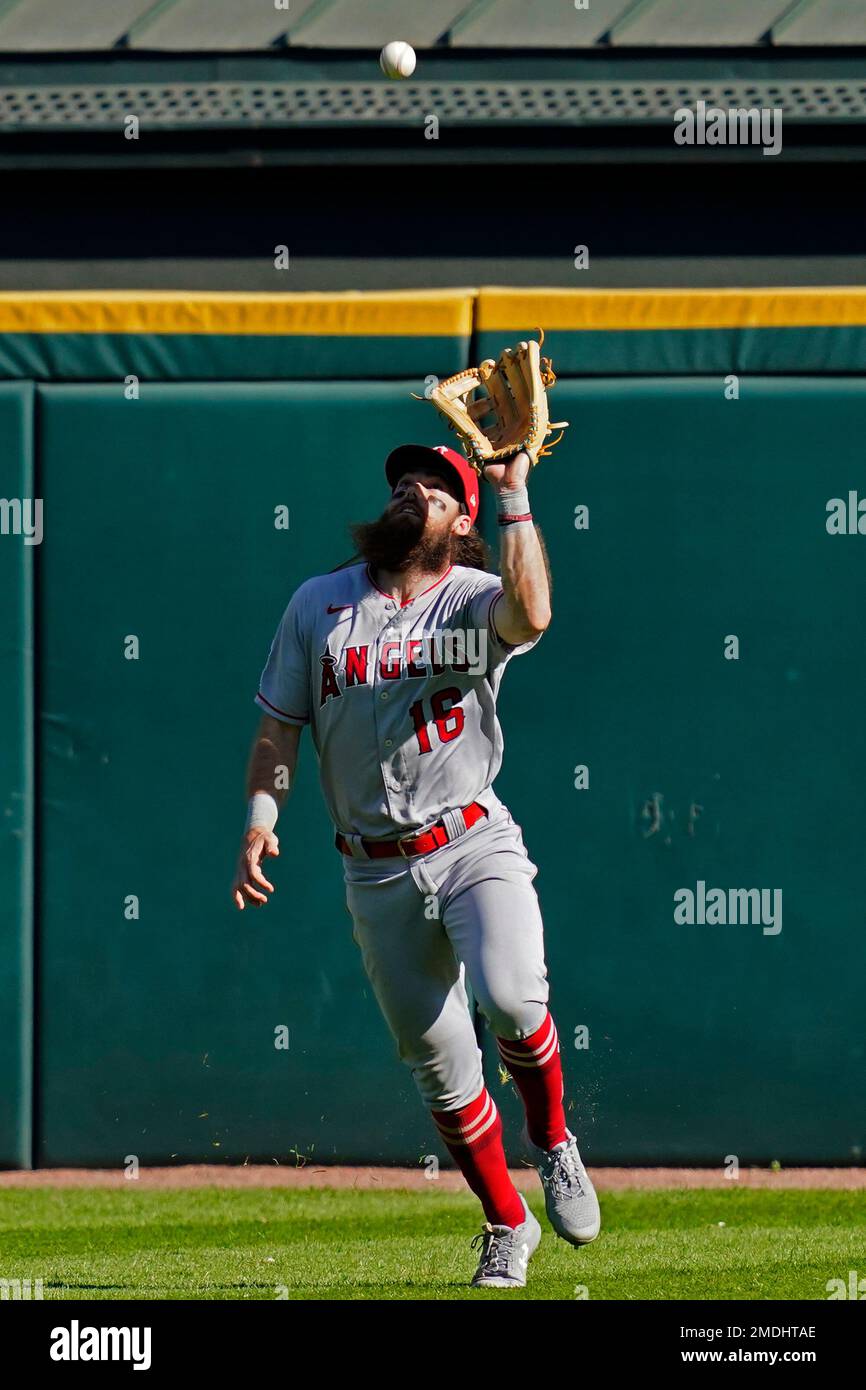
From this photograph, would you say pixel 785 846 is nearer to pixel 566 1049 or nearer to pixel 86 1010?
pixel 566 1049

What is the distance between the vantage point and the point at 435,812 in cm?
411

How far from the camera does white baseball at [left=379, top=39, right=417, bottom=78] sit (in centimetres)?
594

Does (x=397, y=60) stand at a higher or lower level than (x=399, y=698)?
higher

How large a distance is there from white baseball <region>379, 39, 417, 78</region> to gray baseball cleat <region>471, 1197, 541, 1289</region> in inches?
144

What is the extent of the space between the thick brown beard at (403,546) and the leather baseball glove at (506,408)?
197 millimetres

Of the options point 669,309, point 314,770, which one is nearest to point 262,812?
point 314,770

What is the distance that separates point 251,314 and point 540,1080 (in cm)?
295

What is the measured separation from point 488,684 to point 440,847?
1.27 ft

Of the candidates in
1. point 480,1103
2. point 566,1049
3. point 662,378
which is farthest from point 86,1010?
point 662,378

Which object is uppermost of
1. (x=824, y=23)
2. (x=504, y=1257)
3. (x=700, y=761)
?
(x=824, y=23)

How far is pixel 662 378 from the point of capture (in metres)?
5.96

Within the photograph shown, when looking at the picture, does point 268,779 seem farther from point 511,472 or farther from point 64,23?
point 64,23

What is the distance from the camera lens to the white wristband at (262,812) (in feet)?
13.3

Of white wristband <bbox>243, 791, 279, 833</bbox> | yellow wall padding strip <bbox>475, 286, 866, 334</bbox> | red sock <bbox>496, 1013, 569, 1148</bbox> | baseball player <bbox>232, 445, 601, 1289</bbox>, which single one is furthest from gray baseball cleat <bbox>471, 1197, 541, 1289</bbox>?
yellow wall padding strip <bbox>475, 286, 866, 334</bbox>
